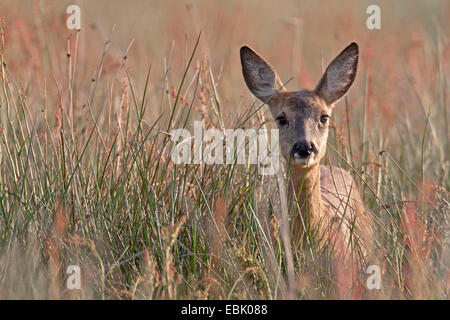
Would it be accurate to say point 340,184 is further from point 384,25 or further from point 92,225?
point 384,25

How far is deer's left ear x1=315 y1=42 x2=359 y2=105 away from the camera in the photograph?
17.8 ft

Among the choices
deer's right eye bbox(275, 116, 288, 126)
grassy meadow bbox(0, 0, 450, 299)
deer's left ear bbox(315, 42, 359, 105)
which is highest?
deer's left ear bbox(315, 42, 359, 105)

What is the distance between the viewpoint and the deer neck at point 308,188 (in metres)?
5.03

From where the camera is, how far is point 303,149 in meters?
4.84

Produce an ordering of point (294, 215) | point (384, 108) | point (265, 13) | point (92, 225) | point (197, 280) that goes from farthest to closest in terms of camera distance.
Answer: point (265, 13)
point (384, 108)
point (294, 215)
point (92, 225)
point (197, 280)

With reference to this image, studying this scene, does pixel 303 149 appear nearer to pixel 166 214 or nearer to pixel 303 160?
pixel 303 160

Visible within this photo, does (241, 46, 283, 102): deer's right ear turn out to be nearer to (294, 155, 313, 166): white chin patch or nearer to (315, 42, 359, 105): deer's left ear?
(315, 42, 359, 105): deer's left ear

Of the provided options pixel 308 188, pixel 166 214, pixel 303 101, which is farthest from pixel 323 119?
pixel 166 214

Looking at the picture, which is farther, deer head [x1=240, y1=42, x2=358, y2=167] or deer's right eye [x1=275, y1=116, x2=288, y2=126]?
deer's right eye [x1=275, y1=116, x2=288, y2=126]

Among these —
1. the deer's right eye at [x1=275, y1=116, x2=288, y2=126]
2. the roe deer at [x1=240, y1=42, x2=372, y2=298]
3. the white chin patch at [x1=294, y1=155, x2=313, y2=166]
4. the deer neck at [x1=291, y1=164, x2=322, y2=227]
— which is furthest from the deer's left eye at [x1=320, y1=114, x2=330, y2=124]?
the white chin patch at [x1=294, y1=155, x2=313, y2=166]

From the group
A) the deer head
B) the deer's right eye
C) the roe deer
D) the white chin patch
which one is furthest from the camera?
the deer's right eye
